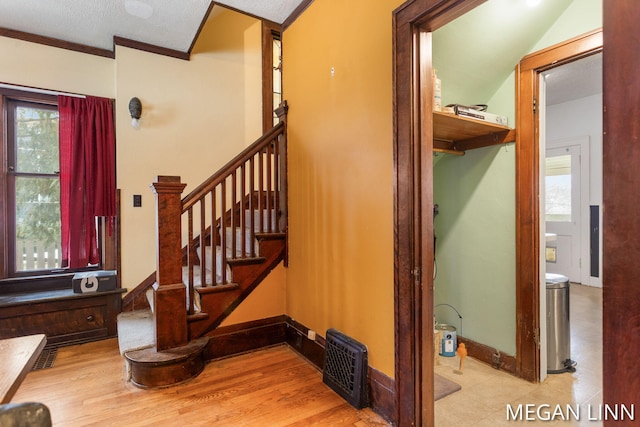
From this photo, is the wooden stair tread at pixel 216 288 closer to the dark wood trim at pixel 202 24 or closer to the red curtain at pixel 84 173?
the red curtain at pixel 84 173

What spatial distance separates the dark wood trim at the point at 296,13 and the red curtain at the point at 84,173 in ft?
6.19

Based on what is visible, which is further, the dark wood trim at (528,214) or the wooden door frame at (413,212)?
the dark wood trim at (528,214)

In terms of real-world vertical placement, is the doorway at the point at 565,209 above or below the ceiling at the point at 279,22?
below

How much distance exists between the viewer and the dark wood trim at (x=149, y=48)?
3.06 m

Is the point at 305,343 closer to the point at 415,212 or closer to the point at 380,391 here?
the point at 380,391

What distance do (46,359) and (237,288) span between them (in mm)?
1604

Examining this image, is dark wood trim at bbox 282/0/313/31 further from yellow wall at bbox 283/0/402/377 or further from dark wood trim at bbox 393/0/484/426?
dark wood trim at bbox 393/0/484/426


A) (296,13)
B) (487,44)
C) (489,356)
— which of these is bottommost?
(489,356)

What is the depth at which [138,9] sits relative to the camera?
103 inches

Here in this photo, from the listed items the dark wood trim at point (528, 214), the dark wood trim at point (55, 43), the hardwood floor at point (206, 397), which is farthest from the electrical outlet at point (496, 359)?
the dark wood trim at point (55, 43)

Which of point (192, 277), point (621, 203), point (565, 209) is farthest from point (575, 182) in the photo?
point (192, 277)

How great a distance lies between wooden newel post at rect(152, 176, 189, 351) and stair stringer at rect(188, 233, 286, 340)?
15cm

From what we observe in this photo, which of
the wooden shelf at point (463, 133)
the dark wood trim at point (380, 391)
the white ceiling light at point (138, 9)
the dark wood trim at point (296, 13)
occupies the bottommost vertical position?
the dark wood trim at point (380, 391)

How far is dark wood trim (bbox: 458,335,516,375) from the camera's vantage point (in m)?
2.43
